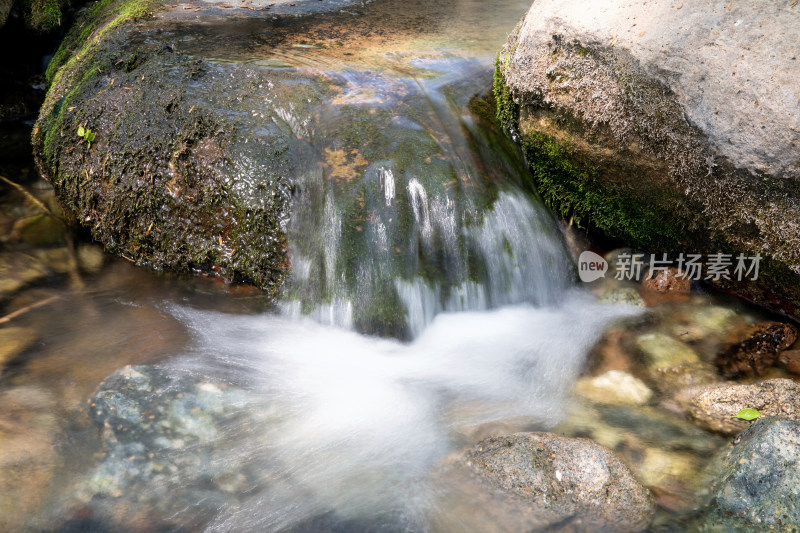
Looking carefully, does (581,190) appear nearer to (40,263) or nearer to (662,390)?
(662,390)

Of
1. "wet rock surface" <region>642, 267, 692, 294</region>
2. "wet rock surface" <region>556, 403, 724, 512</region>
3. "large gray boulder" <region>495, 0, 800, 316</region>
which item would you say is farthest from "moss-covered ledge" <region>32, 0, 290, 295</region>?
"wet rock surface" <region>642, 267, 692, 294</region>

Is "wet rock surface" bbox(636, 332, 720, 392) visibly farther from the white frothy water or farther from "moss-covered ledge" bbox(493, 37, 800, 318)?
"moss-covered ledge" bbox(493, 37, 800, 318)

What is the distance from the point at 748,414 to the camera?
3.34 m

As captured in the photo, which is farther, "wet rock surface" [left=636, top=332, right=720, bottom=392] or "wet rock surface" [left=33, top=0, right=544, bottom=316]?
"wet rock surface" [left=33, top=0, right=544, bottom=316]

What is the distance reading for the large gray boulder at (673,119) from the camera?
3385 millimetres

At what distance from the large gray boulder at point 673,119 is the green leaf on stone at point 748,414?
3.46ft

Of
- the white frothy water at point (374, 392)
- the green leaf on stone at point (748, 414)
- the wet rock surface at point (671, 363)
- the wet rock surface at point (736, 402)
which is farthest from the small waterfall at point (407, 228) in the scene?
the green leaf on stone at point (748, 414)

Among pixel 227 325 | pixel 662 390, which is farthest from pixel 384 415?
pixel 662 390

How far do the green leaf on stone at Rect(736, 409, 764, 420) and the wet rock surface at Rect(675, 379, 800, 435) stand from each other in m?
0.02

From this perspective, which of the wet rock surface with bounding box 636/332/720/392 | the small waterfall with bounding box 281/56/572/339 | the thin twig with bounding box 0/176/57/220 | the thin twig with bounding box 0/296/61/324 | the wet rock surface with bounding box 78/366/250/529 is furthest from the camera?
the thin twig with bounding box 0/176/57/220

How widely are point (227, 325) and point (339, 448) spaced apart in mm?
1329

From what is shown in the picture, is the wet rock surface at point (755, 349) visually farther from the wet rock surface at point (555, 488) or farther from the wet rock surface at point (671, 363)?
the wet rock surface at point (555, 488)

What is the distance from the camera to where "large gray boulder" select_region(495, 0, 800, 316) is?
3.38 meters

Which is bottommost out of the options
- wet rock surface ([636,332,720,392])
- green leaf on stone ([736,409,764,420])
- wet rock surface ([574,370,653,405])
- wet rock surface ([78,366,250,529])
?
wet rock surface ([78,366,250,529])
